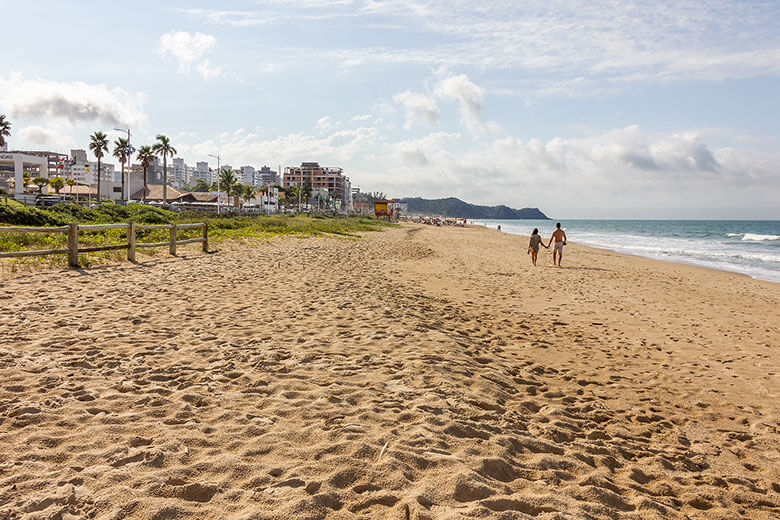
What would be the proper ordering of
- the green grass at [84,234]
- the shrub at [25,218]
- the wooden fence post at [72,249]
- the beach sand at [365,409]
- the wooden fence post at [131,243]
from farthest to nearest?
the shrub at [25,218] → the wooden fence post at [131,243] → the green grass at [84,234] → the wooden fence post at [72,249] → the beach sand at [365,409]

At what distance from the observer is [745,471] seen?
362cm

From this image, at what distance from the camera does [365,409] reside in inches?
155

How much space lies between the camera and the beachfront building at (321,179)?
15868cm

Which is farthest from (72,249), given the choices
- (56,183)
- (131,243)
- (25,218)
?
(56,183)

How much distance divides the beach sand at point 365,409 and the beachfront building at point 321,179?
485ft

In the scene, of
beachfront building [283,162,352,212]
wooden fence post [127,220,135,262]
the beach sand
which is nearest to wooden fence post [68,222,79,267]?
wooden fence post [127,220,135,262]

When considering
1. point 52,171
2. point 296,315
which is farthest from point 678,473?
point 52,171

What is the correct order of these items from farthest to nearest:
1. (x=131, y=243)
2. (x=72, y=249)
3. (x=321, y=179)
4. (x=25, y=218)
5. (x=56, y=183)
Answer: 1. (x=321, y=179)
2. (x=56, y=183)
3. (x=25, y=218)
4. (x=131, y=243)
5. (x=72, y=249)

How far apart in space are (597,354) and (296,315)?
4.44 m

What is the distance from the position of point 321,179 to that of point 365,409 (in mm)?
160559

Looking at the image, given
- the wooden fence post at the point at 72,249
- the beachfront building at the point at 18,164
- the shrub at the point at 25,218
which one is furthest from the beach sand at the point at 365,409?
the beachfront building at the point at 18,164

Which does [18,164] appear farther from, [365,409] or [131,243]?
[365,409]

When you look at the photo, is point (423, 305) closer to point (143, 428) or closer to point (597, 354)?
point (597, 354)

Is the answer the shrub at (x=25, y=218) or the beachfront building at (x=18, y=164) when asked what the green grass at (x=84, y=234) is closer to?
the shrub at (x=25, y=218)
